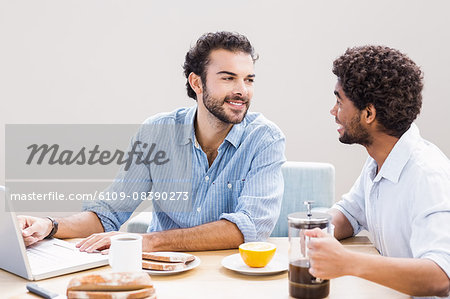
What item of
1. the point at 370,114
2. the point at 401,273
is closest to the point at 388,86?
the point at 370,114

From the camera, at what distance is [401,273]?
3.86 ft

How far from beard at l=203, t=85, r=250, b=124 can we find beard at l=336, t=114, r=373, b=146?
0.48 meters

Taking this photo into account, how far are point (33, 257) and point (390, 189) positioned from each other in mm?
1022

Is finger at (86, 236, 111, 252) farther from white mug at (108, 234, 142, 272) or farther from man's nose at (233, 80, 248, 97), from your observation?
man's nose at (233, 80, 248, 97)

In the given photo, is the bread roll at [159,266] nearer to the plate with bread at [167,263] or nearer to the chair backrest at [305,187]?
the plate with bread at [167,263]

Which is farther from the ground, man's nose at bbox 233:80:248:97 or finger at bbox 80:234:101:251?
man's nose at bbox 233:80:248:97

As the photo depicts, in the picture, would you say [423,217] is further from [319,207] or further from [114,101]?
[114,101]

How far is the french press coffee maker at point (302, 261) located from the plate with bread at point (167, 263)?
0.30m

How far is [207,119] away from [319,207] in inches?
28.1

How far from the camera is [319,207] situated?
2416 millimetres

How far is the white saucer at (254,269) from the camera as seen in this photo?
1.31 m

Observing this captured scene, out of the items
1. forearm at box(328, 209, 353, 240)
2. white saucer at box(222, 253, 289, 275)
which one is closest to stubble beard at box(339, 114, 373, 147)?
forearm at box(328, 209, 353, 240)

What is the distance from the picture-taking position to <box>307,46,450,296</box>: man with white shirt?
3.87ft

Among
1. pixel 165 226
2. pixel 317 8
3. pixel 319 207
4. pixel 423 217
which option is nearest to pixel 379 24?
pixel 317 8
